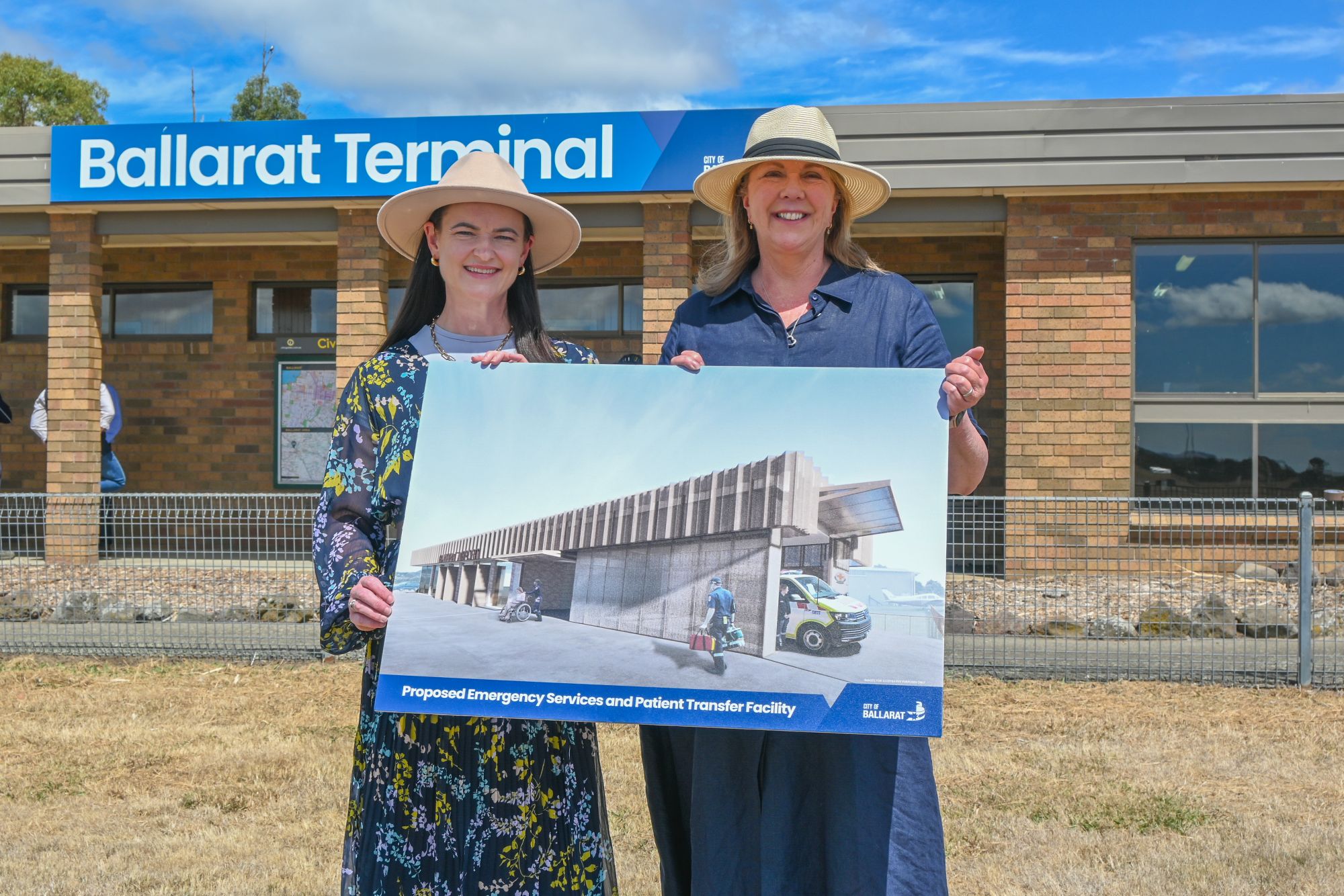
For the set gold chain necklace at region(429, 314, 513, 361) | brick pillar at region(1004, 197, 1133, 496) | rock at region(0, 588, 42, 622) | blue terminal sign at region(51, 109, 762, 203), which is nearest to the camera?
gold chain necklace at region(429, 314, 513, 361)

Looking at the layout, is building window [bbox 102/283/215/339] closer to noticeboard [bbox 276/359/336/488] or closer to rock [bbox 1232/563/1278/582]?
noticeboard [bbox 276/359/336/488]

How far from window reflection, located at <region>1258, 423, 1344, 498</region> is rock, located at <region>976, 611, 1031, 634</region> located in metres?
3.79

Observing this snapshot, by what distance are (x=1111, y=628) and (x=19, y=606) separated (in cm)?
719

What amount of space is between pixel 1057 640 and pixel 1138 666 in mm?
475

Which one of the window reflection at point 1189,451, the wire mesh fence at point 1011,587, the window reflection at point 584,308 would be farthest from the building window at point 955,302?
the wire mesh fence at point 1011,587

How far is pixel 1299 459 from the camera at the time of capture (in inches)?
388

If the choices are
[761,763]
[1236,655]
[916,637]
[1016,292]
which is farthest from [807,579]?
[1016,292]

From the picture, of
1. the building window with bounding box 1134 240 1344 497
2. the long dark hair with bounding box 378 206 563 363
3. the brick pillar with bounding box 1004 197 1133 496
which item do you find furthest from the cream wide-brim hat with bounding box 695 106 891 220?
the building window with bounding box 1134 240 1344 497

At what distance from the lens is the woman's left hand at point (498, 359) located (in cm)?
243

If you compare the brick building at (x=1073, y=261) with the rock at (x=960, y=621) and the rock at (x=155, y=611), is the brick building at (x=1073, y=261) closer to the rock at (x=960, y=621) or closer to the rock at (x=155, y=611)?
the rock at (x=960, y=621)

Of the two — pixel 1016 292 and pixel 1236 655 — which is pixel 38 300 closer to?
pixel 1016 292

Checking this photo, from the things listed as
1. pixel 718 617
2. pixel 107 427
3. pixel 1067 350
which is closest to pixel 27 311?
pixel 107 427

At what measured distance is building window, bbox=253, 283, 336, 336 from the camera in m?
12.5

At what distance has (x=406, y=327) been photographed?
107 inches
